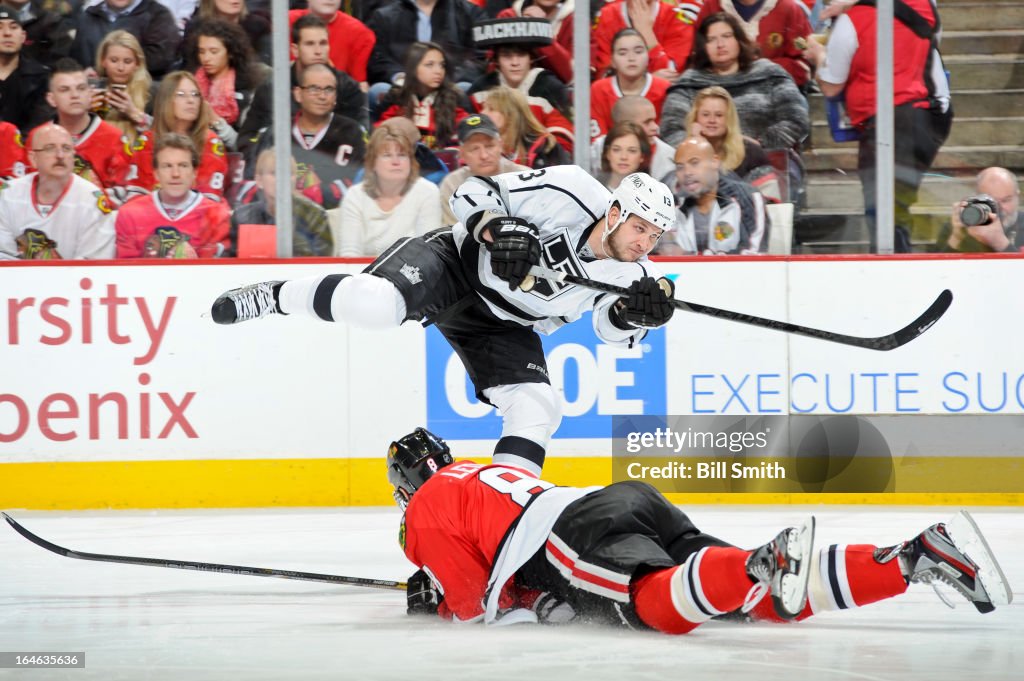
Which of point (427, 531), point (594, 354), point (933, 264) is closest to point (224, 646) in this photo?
point (427, 531)

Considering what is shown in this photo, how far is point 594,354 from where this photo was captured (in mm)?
5438

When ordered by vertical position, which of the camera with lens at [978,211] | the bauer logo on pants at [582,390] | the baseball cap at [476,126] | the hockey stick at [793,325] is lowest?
the bauer logo on pants at [582,390]

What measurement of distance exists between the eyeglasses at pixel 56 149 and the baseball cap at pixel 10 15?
0.57m

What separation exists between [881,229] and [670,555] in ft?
10.3

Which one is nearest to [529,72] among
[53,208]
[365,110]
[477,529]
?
[365,110]

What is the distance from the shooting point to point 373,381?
17.7 ft

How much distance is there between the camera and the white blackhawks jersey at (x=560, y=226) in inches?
148

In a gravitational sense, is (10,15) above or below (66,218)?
above

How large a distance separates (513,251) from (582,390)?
1904 millimetres

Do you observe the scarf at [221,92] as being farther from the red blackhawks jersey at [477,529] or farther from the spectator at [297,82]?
the red blackhawks jersey at [477,529]

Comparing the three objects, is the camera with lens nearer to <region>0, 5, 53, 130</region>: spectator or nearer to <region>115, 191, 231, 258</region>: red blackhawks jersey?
<region>115, 191, 231, 258</region>: red blackhawks jersey

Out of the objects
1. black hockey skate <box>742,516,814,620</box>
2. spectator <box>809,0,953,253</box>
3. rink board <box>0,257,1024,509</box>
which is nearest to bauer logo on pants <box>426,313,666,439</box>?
rink board <box>0,257,1024,509</box>

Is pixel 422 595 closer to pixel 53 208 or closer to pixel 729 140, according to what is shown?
pixel 729 140

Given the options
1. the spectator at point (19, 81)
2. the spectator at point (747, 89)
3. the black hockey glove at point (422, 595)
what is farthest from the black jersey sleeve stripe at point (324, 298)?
the spectator at point (19, 81)
